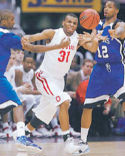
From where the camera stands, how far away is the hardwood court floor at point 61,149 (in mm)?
6449

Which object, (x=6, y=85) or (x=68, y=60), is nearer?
(x=6, y=85)

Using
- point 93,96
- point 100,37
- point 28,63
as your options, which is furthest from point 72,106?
point 100,37

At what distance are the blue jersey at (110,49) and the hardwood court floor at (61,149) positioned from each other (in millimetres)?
1204

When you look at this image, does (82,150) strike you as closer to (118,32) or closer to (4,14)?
(118,32)

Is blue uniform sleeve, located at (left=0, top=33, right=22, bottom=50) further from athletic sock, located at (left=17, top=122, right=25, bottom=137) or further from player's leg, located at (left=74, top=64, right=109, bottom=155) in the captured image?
player's leg, located at (left=74, top=64, right=109, bottom=155)

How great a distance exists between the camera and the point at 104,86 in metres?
6.75

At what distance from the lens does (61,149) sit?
23.1 ft

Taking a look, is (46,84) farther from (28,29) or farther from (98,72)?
(28,29)

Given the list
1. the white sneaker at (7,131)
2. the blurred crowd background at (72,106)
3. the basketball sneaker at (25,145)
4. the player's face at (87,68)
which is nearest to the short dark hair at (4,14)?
the basketball sneaker at (25,145)

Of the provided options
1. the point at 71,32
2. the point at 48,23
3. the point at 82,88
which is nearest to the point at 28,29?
the point at 48,23

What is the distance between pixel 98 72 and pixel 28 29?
288 inches

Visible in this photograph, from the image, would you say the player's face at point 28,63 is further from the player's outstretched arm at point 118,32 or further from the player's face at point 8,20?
the player's outstretched arm at point 118,32

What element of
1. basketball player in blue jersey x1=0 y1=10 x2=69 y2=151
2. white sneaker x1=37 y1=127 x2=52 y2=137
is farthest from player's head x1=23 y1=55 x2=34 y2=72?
basketball player in blue jersey x1=0 y1=10 x2=69 y2=151

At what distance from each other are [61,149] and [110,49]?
1544 mm
